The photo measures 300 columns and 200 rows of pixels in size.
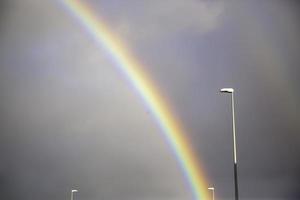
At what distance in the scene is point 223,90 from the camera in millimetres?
28734

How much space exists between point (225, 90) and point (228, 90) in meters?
0.17

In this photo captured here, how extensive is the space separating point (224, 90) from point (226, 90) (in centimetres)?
22

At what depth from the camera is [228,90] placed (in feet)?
93.8

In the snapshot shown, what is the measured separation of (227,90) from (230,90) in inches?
11.4

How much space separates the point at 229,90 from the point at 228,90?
119mm

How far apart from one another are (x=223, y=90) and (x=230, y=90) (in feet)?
1.33

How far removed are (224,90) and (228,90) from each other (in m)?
0.24

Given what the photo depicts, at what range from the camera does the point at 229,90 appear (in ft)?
94.1

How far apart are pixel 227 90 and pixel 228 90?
0.09m

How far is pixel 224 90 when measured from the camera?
28.7 m

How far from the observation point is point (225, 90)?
93.8 feet

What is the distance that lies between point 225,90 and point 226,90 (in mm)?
117
